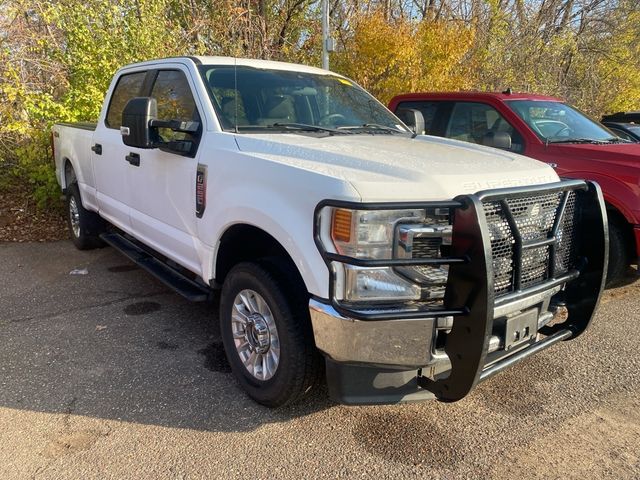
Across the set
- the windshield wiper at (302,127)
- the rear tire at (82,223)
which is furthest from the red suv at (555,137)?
the rear tire at (82,223)

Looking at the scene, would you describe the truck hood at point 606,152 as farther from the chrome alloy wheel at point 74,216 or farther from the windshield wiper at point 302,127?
the chrome alloy wheel at point 74,216

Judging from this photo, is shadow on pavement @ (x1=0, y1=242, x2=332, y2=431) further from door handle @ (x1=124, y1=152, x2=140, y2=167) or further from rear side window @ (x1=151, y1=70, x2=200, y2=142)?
rear side window @ (x1=151, y1=70, x2=200, y2=142)

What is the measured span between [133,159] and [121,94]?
1.18 meters

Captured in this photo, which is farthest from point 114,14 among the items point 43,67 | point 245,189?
point 245,189

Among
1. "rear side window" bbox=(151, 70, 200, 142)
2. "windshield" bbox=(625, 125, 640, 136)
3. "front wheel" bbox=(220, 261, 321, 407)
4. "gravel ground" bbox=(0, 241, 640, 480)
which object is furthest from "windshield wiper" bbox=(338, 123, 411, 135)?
"windshield" bbox=(625, 125, 640, 136)

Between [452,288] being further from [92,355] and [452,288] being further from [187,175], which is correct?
[92,355]

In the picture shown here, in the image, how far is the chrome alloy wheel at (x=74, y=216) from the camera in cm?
616

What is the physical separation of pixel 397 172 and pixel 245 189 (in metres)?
0.87

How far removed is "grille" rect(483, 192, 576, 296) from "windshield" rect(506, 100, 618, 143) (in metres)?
3.04

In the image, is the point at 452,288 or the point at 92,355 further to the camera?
the point at 92,355

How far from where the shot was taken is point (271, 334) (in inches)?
112

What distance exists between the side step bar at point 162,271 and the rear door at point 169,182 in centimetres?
15

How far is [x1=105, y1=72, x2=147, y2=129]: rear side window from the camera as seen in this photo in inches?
182

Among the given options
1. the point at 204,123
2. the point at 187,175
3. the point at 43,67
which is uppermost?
the point at 43,67
